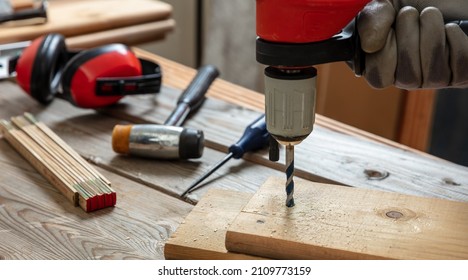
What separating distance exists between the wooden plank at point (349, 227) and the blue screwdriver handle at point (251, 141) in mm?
197

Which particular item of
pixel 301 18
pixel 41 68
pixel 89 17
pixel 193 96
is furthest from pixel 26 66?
pixel 301 18

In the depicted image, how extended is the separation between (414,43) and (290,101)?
15 centimetres

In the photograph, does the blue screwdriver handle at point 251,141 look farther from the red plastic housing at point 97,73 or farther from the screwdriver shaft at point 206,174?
the red plastic housing at point 97,73

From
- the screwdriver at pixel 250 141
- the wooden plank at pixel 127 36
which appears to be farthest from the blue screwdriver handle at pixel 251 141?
the wooden plank at pixel 127 36

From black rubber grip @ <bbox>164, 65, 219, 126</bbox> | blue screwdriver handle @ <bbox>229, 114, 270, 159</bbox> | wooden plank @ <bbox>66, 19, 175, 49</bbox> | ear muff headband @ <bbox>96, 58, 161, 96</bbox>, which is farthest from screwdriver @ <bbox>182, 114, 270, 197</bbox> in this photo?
wooden plank @ <bbox>66, 19, 175, 49</bbox>

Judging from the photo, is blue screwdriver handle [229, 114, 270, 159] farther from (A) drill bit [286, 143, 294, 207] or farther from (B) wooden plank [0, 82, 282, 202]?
(A) drill bit [286, 143, 294, 207]

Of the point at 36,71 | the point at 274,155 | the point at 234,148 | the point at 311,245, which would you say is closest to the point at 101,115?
the point at 36,71

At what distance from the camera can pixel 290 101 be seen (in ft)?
2.51

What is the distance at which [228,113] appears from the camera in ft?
4.18

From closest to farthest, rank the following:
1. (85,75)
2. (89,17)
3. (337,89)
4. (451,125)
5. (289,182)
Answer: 1. (289,182)
2. (85,75)
3. (89,17)
4. (337,89)
5. (451,125)

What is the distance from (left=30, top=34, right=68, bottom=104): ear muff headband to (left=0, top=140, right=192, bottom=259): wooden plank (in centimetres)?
27

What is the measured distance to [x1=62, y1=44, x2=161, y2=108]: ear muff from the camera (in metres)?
1.24

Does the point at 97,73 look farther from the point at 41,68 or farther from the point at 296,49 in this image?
the point at 296,49
